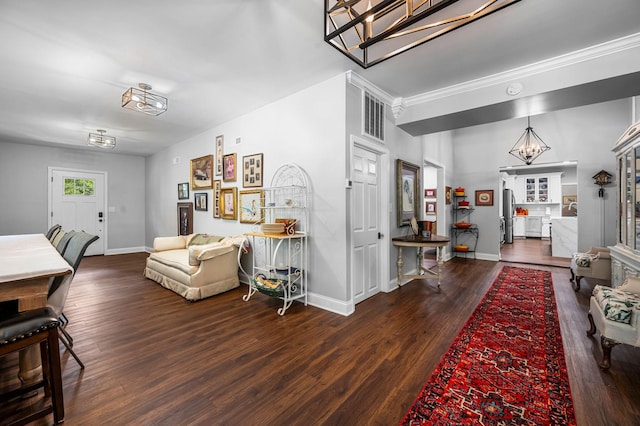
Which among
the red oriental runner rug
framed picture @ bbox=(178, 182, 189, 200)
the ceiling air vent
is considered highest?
the ceiling air vent

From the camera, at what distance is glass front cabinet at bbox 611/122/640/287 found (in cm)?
297

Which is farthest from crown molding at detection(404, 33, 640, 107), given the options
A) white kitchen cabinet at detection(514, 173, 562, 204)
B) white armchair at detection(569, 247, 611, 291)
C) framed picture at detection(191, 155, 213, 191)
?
white kitchen cabinet at detection(514, 173, 562, 204)

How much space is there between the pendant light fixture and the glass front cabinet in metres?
1.88

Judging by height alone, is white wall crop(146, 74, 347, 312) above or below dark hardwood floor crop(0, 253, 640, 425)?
above

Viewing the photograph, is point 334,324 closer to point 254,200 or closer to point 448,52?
point 254,200

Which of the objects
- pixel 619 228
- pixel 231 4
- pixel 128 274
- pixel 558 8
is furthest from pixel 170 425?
pixel 619 228

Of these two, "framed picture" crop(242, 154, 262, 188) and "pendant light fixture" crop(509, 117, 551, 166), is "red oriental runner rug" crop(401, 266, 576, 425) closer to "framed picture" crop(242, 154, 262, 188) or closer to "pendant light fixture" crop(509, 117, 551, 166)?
"framed picture" crop(242, 154, 262, 188)

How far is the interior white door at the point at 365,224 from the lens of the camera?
3.37m

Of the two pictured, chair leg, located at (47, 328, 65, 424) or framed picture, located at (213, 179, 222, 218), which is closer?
chair leg, located at (47, 328, 65, 424)

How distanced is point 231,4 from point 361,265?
3001 millimetres

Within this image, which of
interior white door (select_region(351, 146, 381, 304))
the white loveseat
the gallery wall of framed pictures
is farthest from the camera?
the gallery wall of framed pictures

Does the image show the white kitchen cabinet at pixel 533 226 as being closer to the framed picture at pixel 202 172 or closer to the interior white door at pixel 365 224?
the interior white door at pixel 365 224

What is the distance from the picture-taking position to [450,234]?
6891 millimetres

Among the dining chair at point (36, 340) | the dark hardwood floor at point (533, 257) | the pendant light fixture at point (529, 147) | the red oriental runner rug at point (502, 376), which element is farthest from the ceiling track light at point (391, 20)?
the dark hardwood floor at point (533, 257)
